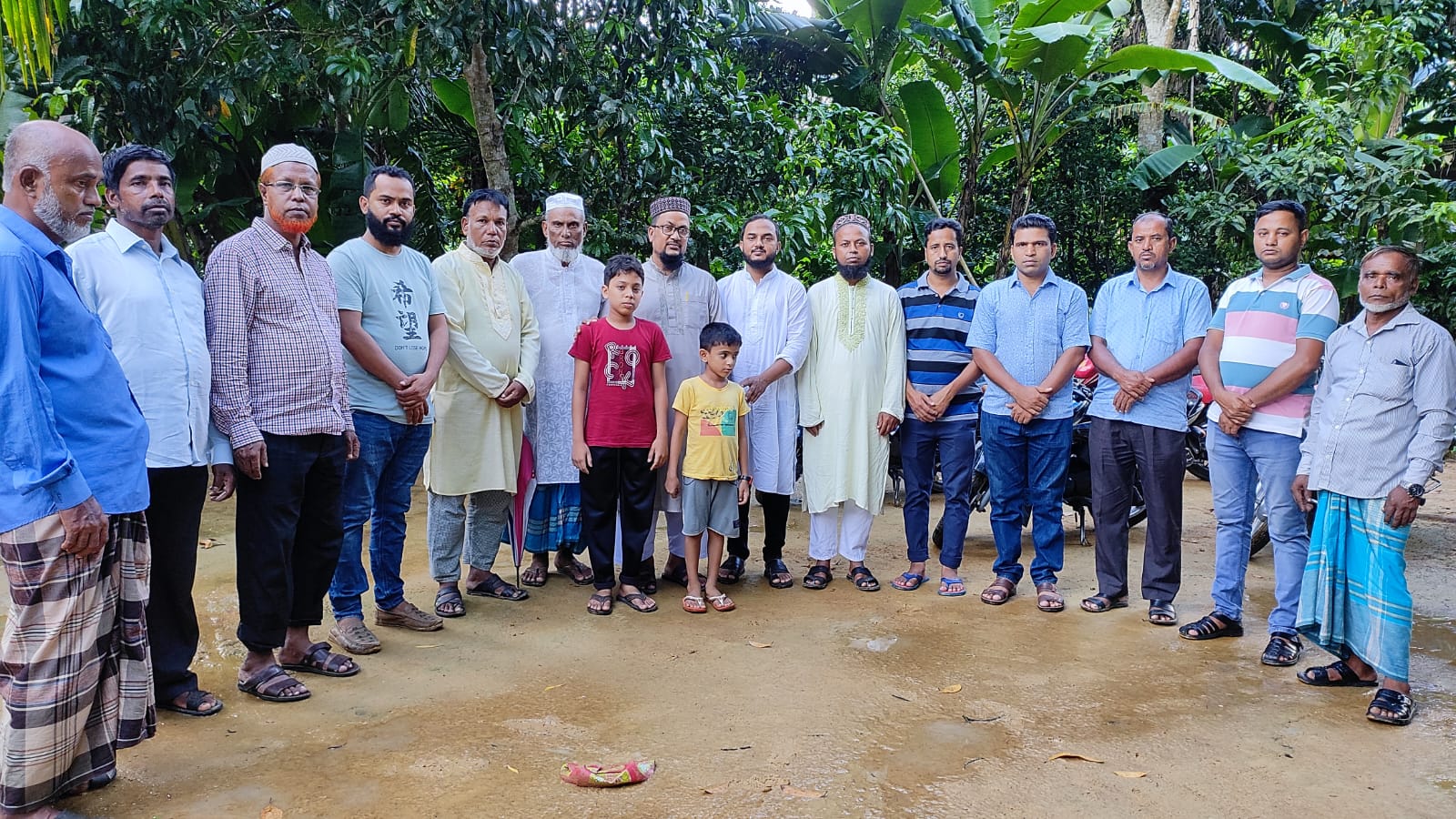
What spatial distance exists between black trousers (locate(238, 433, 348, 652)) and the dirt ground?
0.31 metres

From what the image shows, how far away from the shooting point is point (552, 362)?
4816mm

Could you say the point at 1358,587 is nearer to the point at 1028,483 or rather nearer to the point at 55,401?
the point at 1028,483

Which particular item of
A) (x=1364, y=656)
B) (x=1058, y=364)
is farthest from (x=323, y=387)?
(x=1364, y=656)

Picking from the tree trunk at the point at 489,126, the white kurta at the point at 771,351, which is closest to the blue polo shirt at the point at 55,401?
the white kurta at the point at 771,351

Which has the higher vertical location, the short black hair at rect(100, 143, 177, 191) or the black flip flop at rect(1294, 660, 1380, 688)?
the short black hair at rect(100, 143, 177, 191)

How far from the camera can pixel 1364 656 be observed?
3475 millimetres

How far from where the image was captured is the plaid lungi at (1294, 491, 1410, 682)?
3.41 meters

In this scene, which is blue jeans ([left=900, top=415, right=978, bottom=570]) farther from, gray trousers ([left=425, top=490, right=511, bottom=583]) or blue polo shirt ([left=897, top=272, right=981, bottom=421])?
gray trousers ([left=425, top=490, right=511, bottom=583])

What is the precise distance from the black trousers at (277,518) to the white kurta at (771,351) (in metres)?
2.09

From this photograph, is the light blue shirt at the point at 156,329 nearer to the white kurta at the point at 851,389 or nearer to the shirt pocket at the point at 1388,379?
the white kurta at the point at 851,389

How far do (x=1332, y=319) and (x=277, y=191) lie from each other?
4108mm

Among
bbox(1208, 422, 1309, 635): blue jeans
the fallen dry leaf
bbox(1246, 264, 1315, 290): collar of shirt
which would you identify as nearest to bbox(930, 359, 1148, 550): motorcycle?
bbox(1208, 422, 1309, 635): blue jeans

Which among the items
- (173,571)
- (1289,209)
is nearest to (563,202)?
(173,571)

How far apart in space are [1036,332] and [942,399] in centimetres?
55
